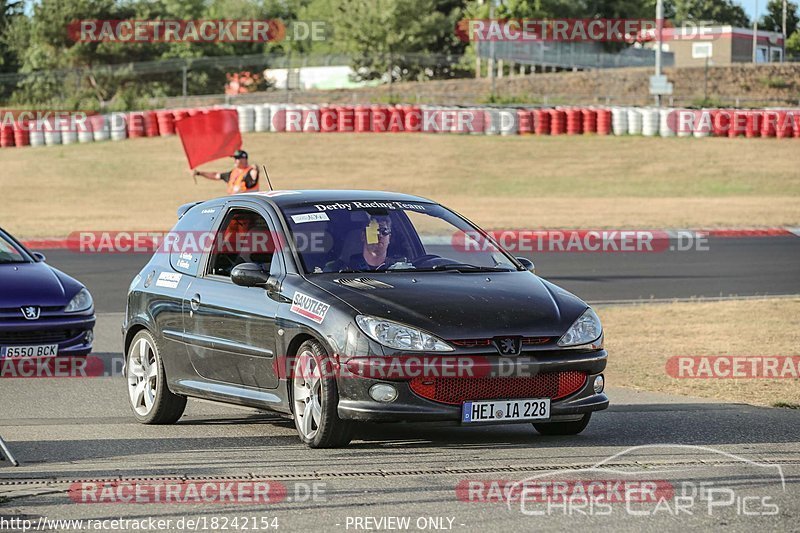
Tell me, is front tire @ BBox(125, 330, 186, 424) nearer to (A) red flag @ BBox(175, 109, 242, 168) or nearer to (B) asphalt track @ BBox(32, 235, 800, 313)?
(B) asphalt track @ BBox(32, 235, 800, 313)

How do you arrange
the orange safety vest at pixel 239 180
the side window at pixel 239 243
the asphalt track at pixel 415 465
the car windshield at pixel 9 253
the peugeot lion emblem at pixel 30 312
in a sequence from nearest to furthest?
the asphalt track at pixel 415 465, the side window at pixel 239 243, the peugeot lion emblem at pixel 30 312, the car windshield at pixel 9 253, the orange safety vest at pixel 239 180

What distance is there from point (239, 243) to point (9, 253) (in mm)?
4732

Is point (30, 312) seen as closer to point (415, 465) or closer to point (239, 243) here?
point (239, 243)

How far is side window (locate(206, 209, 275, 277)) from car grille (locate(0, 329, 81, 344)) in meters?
3.50

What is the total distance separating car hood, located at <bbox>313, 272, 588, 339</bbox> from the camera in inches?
297

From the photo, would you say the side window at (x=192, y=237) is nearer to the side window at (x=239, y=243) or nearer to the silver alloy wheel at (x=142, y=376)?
the side window at (x=239, y=243)

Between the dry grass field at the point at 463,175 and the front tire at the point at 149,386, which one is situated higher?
the front tire at the point at 149,386

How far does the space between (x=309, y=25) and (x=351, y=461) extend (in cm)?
10156

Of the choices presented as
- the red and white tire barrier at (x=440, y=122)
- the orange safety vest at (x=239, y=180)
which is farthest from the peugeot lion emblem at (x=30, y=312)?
the red and white tire barrier at (x=440, y=122)

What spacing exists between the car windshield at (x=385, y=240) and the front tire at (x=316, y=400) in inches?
25.2

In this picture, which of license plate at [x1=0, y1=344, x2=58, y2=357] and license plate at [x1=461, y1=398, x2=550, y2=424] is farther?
license plate at [x1=0, y1=344, x2=58, y2=357]

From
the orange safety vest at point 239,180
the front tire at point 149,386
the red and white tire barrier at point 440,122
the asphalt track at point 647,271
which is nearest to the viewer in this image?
the front tire at point 149,386

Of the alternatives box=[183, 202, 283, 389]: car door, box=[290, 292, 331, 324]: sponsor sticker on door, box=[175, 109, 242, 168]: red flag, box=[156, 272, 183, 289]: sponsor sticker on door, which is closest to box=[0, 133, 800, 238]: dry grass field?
box=[175, 109, 242, 168]: red flag

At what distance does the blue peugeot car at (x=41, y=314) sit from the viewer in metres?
11.8
